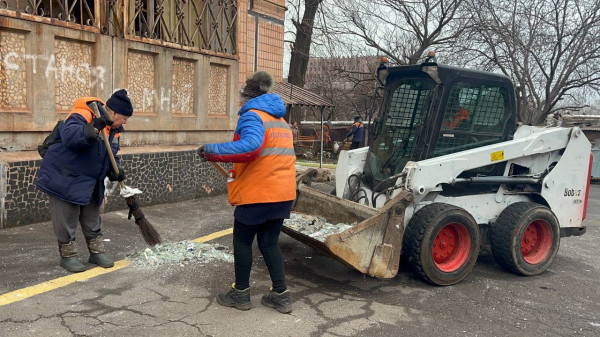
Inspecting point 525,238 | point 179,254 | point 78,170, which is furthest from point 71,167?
point 525,238

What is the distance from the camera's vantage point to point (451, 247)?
489 cm

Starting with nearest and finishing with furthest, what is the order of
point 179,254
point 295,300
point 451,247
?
point 295,300 < point 451,247 < point 179,254

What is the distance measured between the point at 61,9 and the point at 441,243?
5.63 metres

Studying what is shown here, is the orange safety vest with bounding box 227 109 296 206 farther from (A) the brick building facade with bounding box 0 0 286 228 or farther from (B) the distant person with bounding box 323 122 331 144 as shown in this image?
(B) the distant person with bounding box 323 122 331 144

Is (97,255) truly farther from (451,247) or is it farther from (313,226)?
(451,247)

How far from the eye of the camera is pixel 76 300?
3799mm

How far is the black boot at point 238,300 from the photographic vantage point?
385 centimetres

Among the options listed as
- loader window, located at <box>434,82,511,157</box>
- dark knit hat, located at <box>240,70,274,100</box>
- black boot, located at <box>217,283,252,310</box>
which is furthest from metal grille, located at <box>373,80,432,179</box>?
black boot, located at <box>217,283,252,310</box>

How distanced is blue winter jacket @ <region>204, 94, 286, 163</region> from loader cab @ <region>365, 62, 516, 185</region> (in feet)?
6.44

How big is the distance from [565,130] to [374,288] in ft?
9.26

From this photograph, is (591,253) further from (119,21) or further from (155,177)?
(119,21)

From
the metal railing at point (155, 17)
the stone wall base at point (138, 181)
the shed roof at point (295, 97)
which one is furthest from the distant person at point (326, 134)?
the stone wall base at point (138, 181)

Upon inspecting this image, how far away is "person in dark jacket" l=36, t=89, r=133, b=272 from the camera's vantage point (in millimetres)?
Result: 4113

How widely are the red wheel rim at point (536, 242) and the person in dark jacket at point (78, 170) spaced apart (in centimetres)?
424
